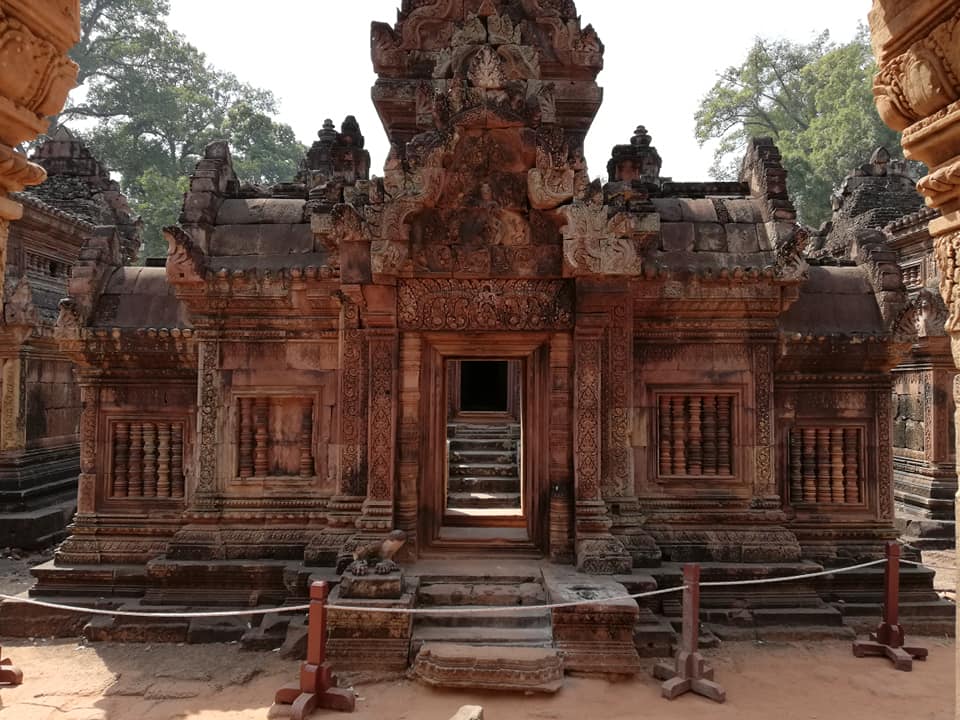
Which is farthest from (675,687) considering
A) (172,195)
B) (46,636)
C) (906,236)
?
(172,195)

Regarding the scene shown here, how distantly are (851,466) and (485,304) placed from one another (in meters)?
4.98

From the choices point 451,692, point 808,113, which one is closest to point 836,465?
point 451,692

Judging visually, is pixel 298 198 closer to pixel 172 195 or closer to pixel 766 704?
pixel 766 704

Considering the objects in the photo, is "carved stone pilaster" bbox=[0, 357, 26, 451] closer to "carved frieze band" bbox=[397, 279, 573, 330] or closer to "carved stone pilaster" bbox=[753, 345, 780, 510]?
"carved frieze band" bbox=[397, 279, 573, 330]

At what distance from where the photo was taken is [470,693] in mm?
5480

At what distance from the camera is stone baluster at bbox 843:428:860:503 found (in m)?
7.96

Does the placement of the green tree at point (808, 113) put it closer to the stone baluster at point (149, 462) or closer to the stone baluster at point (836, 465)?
the stone baluster at point (836, 465)

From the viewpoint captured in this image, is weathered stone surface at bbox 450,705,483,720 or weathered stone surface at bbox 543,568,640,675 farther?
weathered stone surface at bbox 543,568,640,675

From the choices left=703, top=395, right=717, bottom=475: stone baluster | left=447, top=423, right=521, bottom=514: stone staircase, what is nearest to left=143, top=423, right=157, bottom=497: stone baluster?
left=447, top=423, right=521, bottom=514: stone staircase

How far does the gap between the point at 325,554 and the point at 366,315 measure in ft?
8.72

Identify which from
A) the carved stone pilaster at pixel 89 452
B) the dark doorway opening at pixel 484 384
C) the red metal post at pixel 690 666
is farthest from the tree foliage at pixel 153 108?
the red metal post at pixel 690 666

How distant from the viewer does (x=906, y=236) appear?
51.2 feet

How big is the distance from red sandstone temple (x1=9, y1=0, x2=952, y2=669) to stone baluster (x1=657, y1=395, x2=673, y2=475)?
3 centimetres

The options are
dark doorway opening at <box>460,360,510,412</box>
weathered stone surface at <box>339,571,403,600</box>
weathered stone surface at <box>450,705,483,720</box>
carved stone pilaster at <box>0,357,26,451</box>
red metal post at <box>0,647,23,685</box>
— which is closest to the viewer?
weathered stone surface at <box>450,705,483,720</box>
